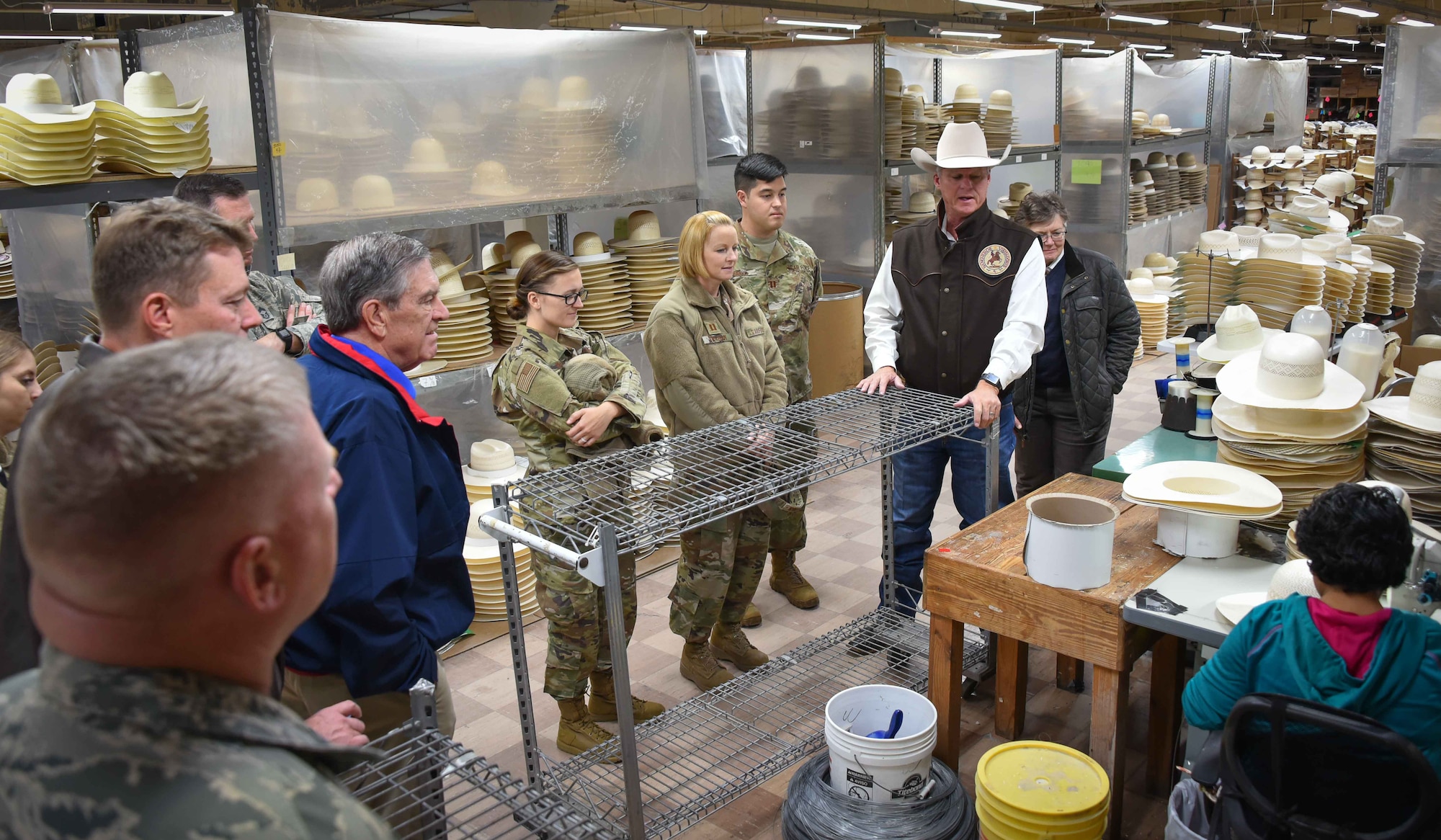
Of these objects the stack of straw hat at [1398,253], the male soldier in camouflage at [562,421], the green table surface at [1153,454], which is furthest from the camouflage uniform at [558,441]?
the stack of straw hat at [1398,253]

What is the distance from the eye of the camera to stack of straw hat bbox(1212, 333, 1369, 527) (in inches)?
114

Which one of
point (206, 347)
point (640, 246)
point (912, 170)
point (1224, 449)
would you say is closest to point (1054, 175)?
point (912, 170)

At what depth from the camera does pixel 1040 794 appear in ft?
8.64

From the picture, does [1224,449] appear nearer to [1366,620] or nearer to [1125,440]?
[1366,620]

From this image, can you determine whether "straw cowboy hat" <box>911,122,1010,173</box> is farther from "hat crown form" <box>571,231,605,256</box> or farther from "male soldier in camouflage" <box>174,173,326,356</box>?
"male soldier in camouflage" <box>174,173,326,356</box>

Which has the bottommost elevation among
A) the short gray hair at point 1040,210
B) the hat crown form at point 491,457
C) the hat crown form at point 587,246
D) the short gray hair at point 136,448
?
the hat crown form at point 491,457

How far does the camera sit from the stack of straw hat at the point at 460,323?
195 inches

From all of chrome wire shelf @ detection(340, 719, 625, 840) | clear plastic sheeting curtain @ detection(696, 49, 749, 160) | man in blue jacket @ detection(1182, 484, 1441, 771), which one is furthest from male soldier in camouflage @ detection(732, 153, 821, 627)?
clear plastic sheeting curtain @ detection(696, 49, 749, 160)

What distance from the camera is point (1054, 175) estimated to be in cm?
862

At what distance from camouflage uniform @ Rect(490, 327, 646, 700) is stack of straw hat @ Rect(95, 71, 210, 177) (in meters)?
1.54

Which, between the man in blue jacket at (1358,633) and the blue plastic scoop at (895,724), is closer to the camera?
the man in blue jacket at (1358,633)

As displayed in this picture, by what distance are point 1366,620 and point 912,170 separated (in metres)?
5.51

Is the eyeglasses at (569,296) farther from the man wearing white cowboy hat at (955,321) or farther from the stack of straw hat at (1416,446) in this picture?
the stack of straw hat at (1416,446)

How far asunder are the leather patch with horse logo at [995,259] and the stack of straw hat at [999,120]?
423 cm
